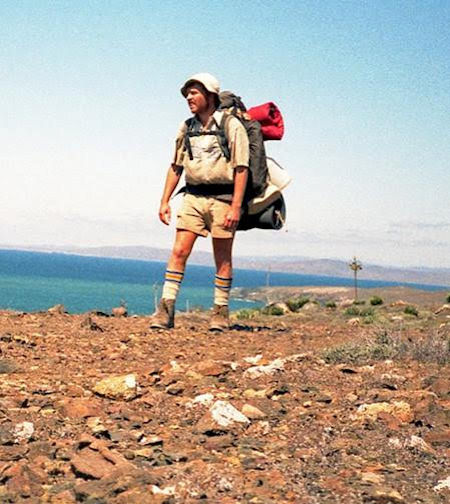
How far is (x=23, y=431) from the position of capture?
11.8ft

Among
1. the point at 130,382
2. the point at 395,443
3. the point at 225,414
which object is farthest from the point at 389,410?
the point at 130,382

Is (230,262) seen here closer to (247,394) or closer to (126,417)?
(247,394)

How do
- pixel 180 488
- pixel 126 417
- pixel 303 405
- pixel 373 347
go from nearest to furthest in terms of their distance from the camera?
pixel 180 488, pixel 126 417, pixel 303 405, pixel 373 347

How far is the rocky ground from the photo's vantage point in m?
2.95

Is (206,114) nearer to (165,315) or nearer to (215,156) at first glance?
Result: (215,156)

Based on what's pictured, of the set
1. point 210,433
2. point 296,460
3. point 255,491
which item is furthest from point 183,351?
point 255,491

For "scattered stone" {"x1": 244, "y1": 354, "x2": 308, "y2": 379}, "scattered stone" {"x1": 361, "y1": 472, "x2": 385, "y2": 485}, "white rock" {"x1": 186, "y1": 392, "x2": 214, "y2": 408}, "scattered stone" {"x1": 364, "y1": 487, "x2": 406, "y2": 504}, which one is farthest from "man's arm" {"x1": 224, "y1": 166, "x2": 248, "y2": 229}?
"scattered stone" {"x1": 364, "y1": 487, "x2": 406, "y2": 504}

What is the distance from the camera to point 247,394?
4.66m

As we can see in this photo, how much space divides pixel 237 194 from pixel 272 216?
0.59 metres

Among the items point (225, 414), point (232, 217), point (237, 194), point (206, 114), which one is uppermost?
point (206, 114)

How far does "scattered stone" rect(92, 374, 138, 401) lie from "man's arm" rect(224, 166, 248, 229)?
11.4 ft

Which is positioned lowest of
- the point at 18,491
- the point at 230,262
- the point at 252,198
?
the point at 18,491

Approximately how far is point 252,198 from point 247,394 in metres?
3.91

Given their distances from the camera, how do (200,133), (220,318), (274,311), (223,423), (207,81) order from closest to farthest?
(223,423) < (207,81) < (200,133) < (220,318) < (274,311)
